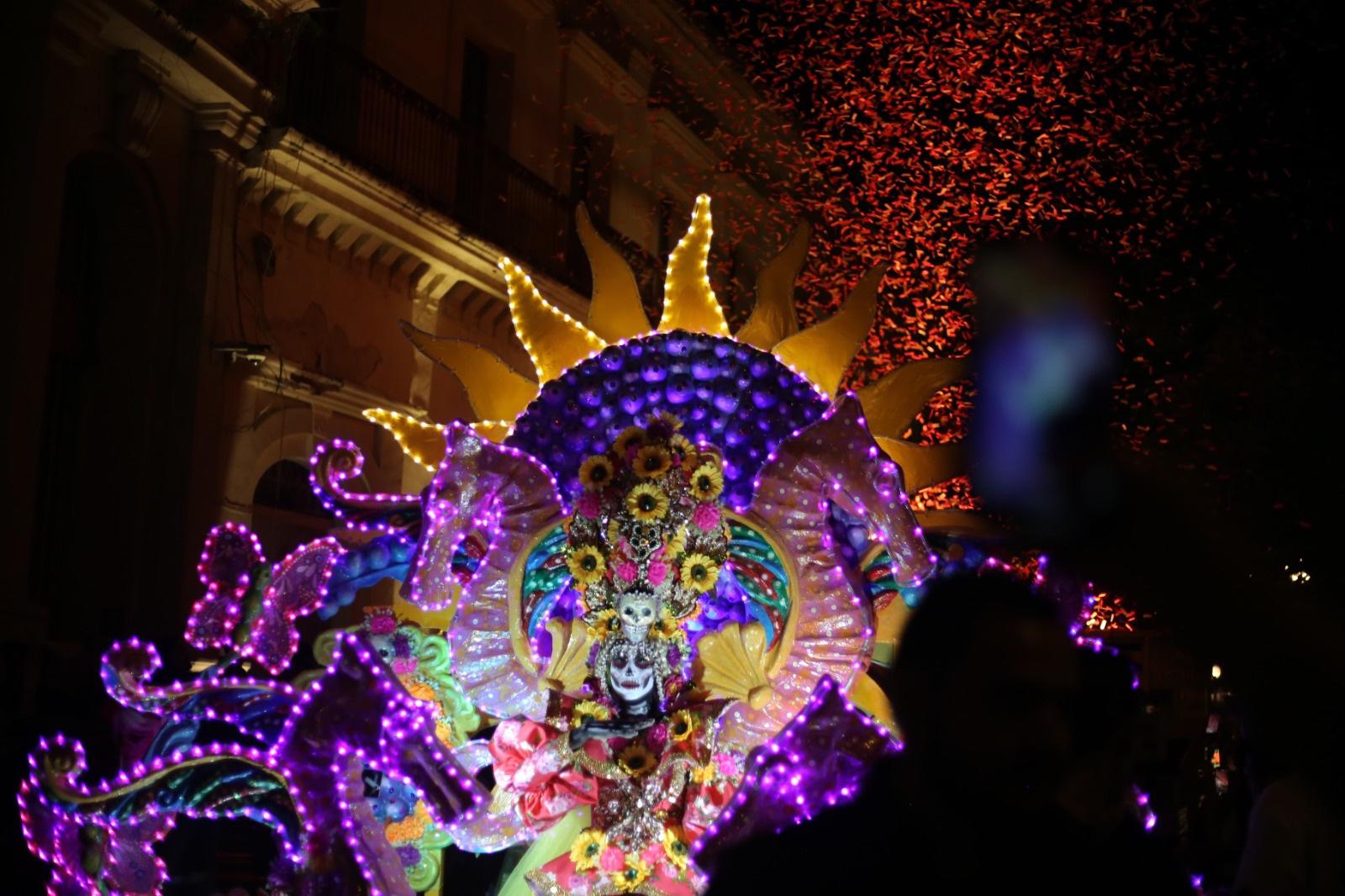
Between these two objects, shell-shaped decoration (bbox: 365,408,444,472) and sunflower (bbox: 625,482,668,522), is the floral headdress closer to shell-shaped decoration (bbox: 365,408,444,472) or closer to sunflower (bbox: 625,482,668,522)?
sunflower (bbox: 625,482,668,522)

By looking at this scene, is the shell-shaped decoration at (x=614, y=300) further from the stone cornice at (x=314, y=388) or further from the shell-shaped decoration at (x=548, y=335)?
the stone cornice at (x=314, y=388)

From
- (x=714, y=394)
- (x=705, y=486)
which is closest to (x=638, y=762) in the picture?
(x=705, y=486)

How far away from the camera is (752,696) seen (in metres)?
5.85

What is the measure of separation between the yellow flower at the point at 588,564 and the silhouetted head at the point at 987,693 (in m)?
3.79

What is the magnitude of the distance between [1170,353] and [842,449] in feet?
17.6

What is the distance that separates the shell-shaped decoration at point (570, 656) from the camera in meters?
6.22

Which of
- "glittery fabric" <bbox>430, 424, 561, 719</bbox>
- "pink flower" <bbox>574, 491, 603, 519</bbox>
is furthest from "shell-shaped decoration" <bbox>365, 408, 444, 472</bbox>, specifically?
"pink flower" <bbox>574, 491, 603, 519</bbox>

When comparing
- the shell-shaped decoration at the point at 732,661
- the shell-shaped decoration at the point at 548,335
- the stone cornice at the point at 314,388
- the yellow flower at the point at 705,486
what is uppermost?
the stone cornice at the point at 314,388

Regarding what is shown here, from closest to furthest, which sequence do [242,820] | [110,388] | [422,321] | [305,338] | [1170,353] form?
[242,820] → [1170,353] → [110,388] → [305,338] → [422,321]

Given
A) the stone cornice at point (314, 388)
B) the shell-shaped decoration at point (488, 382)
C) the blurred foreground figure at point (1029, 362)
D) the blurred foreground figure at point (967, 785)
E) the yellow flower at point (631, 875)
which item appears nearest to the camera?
the blurred foreground figure at point (967, 785)

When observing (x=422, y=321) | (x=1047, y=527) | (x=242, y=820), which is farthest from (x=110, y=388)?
(x=1047, y=527)

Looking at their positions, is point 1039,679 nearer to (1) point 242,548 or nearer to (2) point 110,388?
(1) point 242,548

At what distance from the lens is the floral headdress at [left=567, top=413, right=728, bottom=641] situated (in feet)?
19.3

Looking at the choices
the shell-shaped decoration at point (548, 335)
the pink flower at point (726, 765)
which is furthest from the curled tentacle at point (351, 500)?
the pink flower at point (726, 765)
